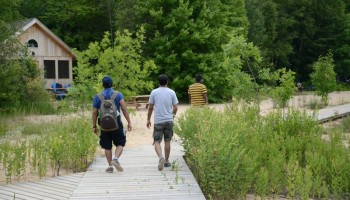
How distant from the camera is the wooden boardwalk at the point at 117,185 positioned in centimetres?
662

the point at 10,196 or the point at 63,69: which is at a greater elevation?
the point at 63,69

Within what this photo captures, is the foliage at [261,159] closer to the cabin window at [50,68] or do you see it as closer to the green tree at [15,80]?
the green tree at [15,80]

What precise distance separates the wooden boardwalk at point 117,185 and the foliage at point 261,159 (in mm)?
350

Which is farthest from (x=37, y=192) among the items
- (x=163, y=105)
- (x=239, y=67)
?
(x=239, y=67)

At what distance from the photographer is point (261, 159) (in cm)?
773

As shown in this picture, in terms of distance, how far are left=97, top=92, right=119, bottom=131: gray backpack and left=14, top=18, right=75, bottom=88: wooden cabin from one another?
26438 mm

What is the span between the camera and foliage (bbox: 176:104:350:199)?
250 inches

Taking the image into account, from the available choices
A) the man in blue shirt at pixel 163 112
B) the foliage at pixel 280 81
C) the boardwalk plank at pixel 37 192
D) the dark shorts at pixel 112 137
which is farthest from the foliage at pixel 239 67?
the boardwalk plank at pixel 37 192

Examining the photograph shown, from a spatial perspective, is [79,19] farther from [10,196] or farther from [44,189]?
[10,196]

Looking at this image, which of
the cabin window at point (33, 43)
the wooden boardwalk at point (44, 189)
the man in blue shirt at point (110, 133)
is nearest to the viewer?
the wooden boardwalk at point (44, 189)

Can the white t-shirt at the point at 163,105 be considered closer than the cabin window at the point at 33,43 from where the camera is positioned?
Yes

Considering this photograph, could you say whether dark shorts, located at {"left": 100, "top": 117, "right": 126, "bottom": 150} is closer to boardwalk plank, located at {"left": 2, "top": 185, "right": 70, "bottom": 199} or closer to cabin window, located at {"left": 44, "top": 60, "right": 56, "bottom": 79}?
boardwalk plank, located at {"left": 2, "top": 185, "right": 70, "bottom": 199}

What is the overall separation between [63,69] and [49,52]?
1.87 m

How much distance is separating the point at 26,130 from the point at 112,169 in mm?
7123
